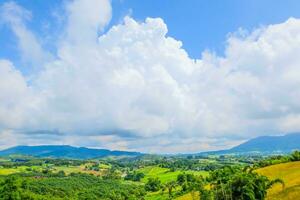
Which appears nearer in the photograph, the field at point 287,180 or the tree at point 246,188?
the tree at point 246,188

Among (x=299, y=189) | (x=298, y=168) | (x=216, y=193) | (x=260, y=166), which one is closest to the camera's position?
(x=299, y=189)

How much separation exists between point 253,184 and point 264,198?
5.52 metres

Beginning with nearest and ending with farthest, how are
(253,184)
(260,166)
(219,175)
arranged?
(253,184) → (219,175) → (260,166)

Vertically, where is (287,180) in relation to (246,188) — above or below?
above

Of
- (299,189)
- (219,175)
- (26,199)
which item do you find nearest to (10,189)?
(26,199)

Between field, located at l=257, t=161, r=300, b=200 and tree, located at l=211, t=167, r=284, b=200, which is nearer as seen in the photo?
tree, located at l=211, t=167, r=284, b=200

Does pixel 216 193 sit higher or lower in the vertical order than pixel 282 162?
lower

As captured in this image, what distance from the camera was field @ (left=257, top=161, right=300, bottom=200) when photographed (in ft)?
309

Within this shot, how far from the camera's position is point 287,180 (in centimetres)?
12438

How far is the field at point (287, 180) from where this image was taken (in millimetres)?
94250

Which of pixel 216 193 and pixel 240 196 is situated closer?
pixel 240 196

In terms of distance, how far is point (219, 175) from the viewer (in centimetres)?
12081

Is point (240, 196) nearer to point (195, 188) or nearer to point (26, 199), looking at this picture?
point (195, 188)

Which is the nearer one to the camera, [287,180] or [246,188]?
[246,188]
